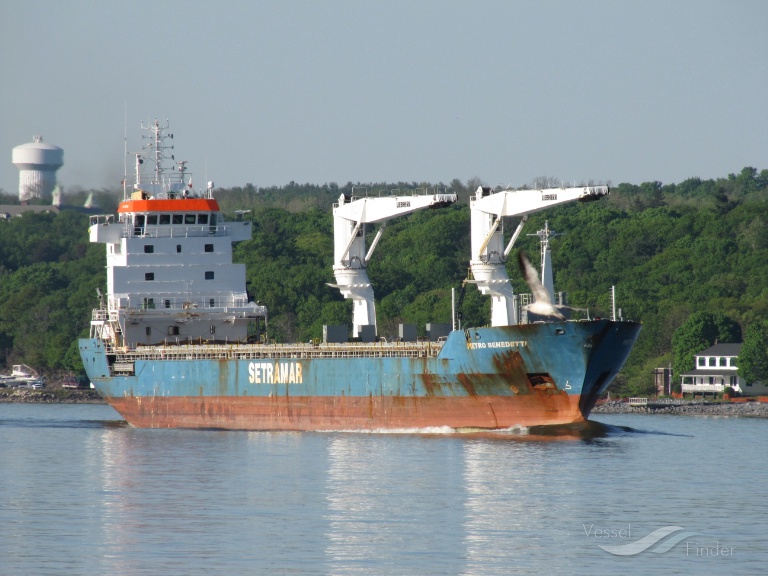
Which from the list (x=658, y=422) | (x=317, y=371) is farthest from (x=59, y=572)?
(x=658, y=422)

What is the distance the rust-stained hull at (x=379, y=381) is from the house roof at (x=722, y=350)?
3290 centimetres

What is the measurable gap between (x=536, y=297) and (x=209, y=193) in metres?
20.9

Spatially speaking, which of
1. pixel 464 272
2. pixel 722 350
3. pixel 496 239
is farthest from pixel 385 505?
pixel 464 272

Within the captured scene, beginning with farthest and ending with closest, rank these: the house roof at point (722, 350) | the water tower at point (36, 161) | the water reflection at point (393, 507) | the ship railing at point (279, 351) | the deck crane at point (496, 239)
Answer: the water tower at point (36, 161) → the house roof at point (722, 350) → the ship railing at point (279, 351) → the deck crane at point (496, 239) → the water reflection at point (393, 507)

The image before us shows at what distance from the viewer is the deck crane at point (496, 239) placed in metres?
44.5

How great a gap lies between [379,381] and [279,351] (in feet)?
16.2

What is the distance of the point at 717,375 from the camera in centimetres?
7381

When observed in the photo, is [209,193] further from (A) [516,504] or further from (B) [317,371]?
(A) [516,504]

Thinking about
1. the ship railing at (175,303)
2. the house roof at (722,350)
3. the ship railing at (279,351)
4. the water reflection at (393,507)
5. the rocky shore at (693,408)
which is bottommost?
the water reflection at (393,507)

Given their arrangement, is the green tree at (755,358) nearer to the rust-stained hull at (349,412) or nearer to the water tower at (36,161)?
the rust-stained hull at (349,412)

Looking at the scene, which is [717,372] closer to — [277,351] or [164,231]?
[164,231]

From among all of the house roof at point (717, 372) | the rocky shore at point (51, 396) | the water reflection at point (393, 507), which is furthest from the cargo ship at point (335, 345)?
the rocky shore at point (51, 396)

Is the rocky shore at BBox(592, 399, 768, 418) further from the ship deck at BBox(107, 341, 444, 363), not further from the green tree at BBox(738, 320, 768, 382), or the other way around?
the ship deck at BBox(107, 341, 444, 363)

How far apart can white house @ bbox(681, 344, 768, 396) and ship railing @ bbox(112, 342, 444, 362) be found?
31.2 metres
